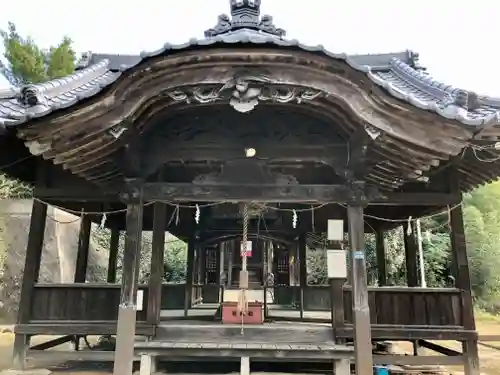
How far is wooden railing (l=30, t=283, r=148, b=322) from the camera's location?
655 centimetres

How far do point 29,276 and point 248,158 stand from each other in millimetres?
4308

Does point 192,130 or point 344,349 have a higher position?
point 192,130

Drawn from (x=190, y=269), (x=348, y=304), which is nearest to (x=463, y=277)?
(x=348, y=304)

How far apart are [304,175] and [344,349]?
8.92 ft

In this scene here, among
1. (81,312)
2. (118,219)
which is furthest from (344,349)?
(118,219)

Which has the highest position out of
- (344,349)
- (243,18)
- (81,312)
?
(243,18)

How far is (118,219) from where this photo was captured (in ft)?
32.8

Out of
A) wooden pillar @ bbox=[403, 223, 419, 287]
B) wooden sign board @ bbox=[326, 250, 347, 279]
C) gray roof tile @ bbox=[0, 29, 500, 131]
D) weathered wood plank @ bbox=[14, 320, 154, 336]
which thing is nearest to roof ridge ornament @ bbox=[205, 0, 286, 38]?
gray roof tile @ bbox=[0, 29, 500, 131]

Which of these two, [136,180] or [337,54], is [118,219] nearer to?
[136,180]

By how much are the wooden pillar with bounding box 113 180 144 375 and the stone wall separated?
11.3 meters

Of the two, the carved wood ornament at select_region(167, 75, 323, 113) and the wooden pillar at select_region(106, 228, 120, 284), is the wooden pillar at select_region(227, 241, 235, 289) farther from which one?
the carved wood ornament at select_region(167, 75, 323, 113)

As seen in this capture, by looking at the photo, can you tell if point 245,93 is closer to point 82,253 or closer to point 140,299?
point 140,299

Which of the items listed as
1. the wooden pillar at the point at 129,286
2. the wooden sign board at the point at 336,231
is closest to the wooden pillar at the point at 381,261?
the wooden sign board at the point at 336,231

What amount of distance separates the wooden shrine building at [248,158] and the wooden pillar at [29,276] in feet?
0.06
